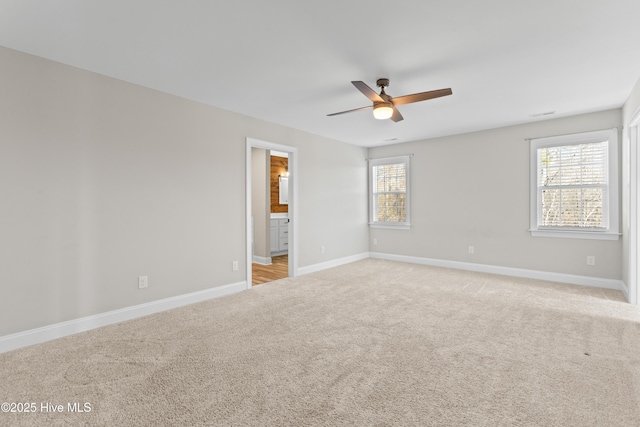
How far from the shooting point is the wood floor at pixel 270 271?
4938 mm

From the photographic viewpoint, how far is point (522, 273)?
4902 millimetres

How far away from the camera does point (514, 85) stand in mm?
3301

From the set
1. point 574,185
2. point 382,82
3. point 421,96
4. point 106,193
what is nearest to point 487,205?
point 574,185

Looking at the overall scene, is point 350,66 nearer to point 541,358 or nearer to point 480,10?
point 480,10

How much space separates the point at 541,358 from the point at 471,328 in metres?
0.62

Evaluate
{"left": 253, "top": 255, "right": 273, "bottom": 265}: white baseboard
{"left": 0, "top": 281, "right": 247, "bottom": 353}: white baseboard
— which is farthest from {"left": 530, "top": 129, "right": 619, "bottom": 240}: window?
{"left": 0, "top": 281, "right": 247, "bottom": 353}: white baseboard

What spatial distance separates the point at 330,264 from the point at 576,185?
13.0ft

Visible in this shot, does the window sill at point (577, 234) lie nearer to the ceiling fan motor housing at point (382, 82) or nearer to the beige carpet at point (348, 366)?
the beige carpet at point (348, 366)

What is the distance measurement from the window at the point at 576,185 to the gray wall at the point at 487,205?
12cm

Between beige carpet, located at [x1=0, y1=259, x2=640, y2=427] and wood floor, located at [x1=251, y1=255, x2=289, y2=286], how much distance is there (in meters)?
1.27

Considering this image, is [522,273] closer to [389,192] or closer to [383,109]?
[389,192]

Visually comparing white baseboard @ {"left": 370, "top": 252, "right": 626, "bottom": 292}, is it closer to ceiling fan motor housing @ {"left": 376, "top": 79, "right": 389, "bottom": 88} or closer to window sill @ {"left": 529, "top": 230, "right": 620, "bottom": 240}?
window sill @ {"left": 529, "top": 230, "right": 620, "bottom": 240}

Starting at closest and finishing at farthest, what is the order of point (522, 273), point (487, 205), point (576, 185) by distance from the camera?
point (576, 185), point (522, 273), point (487, 205)

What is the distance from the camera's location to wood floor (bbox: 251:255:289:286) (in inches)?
194
